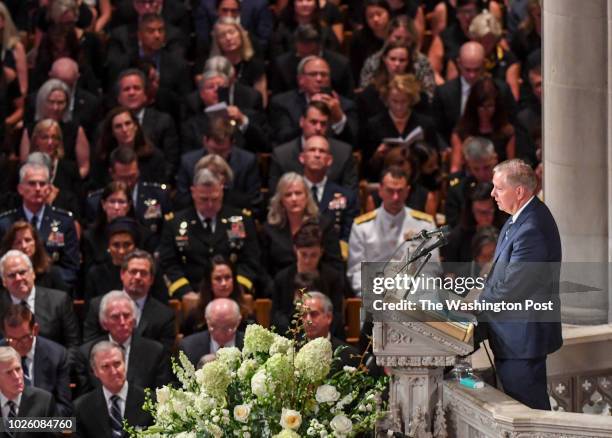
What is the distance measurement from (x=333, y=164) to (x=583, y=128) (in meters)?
3.91

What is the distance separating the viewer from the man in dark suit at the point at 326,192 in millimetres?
11180

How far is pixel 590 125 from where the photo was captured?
7.70m

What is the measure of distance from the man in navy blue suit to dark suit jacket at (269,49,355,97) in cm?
596

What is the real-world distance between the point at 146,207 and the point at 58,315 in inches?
56.4

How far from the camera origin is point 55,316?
32.7ft

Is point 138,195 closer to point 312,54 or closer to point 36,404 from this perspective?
point 312,54

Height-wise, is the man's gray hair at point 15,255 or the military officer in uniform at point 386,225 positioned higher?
the military officer in uniform at point 386,225

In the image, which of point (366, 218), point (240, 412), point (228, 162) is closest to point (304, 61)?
point (228, 162)

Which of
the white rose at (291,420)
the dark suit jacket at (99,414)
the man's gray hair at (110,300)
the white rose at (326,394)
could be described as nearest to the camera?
the white rose at (291,420)

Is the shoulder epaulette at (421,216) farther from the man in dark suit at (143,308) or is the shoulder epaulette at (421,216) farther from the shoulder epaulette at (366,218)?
the man in dark suit at (143,308)

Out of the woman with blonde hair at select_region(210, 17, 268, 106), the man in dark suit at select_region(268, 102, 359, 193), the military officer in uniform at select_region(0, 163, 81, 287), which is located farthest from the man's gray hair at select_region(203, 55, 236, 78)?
the military officer in uniform at select_region(0, 163, 81, 287)

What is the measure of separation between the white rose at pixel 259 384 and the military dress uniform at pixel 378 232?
4661 mm

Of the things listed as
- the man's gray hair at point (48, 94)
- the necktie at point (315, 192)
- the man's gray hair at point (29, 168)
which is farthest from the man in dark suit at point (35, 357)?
the man's gray hair at point (48, 94)

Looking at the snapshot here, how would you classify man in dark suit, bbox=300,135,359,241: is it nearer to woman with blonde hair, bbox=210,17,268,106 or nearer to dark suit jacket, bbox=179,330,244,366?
woman with blonde hair, bbox=210,17,268,106
